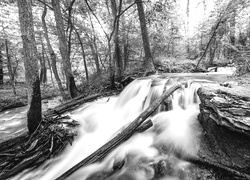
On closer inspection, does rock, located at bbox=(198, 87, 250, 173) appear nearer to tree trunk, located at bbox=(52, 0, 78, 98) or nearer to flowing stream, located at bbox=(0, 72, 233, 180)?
flowing stream, located at bbox=(0, 72, 233, 180)

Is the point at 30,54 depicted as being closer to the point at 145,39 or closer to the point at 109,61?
the point at 109,61

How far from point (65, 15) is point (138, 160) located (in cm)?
1007

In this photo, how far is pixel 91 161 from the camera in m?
2.55

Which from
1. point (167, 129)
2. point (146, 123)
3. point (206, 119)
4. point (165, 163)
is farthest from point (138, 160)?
point (206, 119)

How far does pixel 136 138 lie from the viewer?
3320 millimetres

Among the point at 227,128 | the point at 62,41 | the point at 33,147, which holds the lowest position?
the point at 33,147

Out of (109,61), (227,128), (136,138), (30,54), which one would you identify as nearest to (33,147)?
(30,54)

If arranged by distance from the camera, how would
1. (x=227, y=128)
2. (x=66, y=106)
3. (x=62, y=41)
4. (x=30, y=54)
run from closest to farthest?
(x=227, y=128) → (x=30, y=54) → (x=66, y=106) → (x=62, y=41)

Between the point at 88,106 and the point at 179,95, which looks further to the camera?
the point at 88,106

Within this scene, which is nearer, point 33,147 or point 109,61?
point 33,147

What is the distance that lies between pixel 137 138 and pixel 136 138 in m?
0.03

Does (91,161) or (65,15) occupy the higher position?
(65,15)

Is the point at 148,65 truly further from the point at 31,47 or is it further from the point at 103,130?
the point at 31,47

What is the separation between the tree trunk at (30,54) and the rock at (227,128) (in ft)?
13.2
